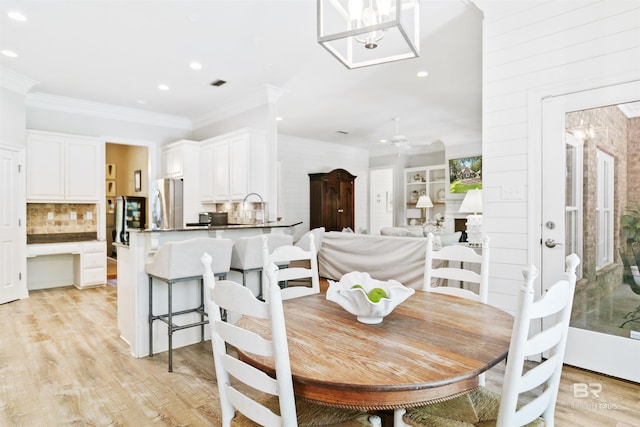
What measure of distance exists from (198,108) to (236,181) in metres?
1.57

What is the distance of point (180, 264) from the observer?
2.78m

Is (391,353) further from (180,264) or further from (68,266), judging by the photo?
(68,266)

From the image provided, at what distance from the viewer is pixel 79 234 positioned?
234 inches

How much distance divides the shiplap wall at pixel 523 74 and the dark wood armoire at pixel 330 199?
5.30 metres

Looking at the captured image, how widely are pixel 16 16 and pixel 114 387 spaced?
11.0 feet

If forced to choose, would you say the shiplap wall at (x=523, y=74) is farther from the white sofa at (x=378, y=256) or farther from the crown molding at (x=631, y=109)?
the white sofa at (x=378, y=256)

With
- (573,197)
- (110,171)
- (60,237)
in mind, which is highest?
(110,171)

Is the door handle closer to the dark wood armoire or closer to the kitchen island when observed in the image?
the kitchen island

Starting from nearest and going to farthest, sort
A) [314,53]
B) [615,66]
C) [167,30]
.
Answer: [615,66] → [167,30] → [314,53]

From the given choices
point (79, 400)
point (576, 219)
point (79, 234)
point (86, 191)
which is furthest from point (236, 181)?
point (576, 219)

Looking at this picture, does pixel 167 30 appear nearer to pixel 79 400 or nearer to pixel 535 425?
pixel 79 400

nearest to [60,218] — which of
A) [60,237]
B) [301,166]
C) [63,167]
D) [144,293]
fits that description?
[60,237]

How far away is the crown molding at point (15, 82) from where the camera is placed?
4.49m

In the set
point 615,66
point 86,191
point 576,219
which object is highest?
point 615,66
